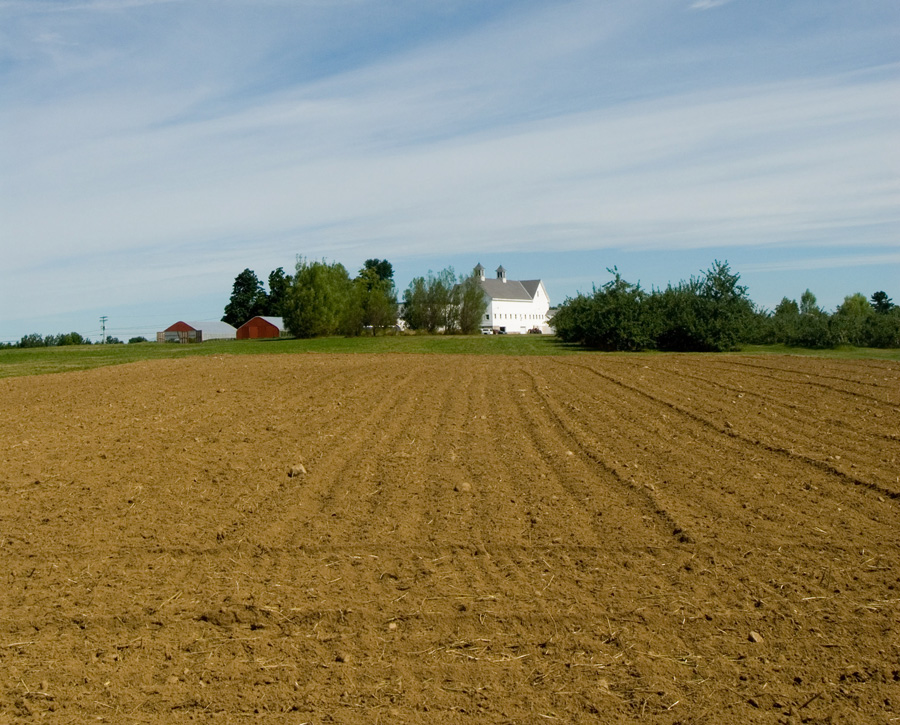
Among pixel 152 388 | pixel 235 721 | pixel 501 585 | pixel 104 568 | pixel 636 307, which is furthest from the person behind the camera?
pixel 636 307

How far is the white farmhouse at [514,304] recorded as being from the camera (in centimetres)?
13875

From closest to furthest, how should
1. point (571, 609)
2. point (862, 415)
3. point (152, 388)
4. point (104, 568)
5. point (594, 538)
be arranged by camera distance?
point (571, 609)
point (104, 568)
point (594, 538)
point (862, 415)
point (152, 388)

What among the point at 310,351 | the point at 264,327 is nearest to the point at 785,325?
the point at 310,351

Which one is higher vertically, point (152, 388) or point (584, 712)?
point (152, 388)

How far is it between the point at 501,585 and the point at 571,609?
647 millimetres

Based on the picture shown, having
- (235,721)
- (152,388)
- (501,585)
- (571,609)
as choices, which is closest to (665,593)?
(571,609)

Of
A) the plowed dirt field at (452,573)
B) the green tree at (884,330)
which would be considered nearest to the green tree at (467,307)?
the green tree at (884,330)

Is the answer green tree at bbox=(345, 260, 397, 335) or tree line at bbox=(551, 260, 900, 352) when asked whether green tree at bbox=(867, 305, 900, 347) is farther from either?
green tree at bbox=(345, 260, 397, 335)

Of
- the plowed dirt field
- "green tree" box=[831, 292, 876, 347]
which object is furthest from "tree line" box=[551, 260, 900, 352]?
the plowed dirt field

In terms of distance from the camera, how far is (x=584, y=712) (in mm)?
4754

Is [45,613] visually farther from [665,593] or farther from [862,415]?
[862,415]

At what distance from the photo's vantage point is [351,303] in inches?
3155

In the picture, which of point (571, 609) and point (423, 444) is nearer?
point (571, 609)

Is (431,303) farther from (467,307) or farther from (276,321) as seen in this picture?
(276,321)
